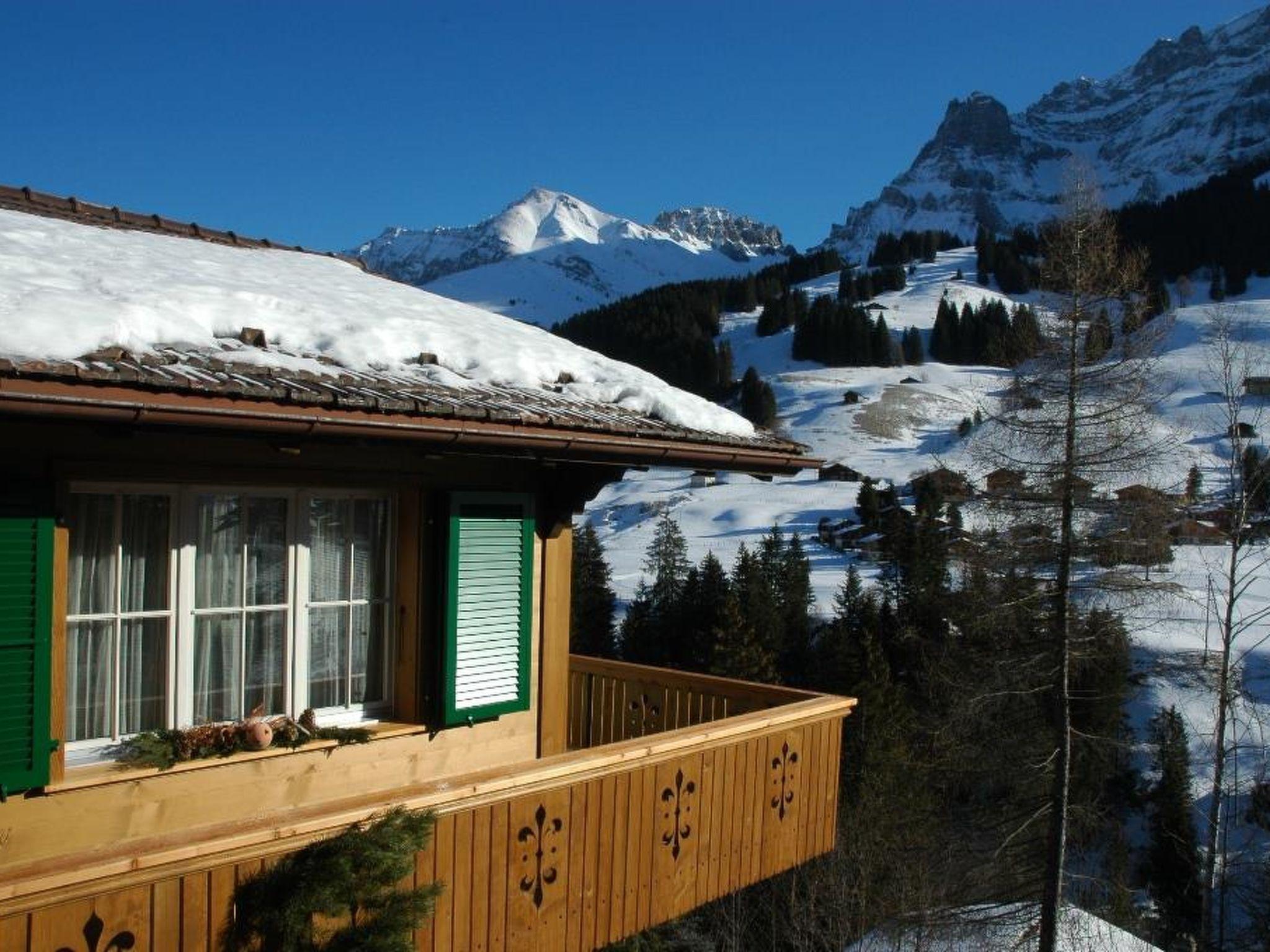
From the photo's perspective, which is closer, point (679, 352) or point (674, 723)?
point (674, 723)

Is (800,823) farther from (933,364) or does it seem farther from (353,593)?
(933,364)

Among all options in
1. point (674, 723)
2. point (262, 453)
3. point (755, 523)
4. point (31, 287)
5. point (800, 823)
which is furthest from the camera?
point (755, 523)

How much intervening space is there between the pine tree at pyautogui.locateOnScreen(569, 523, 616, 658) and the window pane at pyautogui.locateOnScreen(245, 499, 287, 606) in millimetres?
31441

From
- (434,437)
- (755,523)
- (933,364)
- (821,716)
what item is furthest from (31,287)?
(933,364)

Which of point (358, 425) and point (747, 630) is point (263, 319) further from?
point (747, 630)

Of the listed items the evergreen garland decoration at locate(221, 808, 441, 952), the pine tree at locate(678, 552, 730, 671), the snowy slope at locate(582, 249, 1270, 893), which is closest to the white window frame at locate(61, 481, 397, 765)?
the evergreen garland decoration at locate(221, 808, 441, 952)

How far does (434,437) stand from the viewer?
4.93 meters

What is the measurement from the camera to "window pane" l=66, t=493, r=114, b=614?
183 inches

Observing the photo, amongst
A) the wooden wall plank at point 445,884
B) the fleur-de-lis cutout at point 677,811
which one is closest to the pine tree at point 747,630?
the fleur-de-lis cutout at point 677,811

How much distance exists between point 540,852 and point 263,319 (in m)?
2.94

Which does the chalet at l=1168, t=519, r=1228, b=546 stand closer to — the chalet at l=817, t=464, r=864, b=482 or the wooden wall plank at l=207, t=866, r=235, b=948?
the wooden wall plank at l=207, t=866, r=235, b=948

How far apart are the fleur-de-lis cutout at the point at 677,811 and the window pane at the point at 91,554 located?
2.94 meters

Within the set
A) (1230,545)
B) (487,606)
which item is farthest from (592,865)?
(1230,545)

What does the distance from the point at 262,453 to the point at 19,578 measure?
3.84ft
